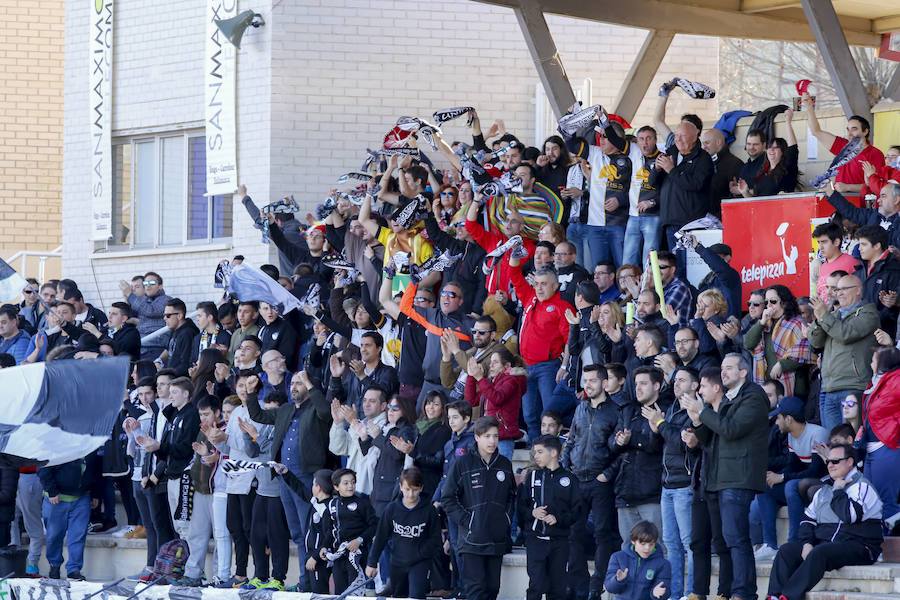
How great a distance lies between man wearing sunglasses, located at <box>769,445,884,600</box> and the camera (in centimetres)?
1120

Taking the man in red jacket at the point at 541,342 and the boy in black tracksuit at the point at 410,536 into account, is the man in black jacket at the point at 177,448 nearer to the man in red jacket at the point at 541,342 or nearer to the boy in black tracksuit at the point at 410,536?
the boy in black tracksuit at the point at 410,536

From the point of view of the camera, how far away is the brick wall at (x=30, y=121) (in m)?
26.0

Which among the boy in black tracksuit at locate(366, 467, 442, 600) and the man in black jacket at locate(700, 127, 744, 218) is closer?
the boy in black tracksuit at locate(366, 467, 442, 600)

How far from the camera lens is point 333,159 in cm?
2105

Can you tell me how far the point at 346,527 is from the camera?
539 inches

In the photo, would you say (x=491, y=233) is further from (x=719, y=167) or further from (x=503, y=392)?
(x=503, y=392)

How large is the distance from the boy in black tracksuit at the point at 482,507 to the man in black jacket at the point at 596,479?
1.83ft

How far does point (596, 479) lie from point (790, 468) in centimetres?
148

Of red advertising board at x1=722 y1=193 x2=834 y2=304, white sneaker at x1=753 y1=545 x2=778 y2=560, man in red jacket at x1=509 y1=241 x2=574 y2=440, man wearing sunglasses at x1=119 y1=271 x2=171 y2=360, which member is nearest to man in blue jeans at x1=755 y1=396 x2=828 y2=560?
white sneaker at x1=753 y1=545 x2=778 y2=560

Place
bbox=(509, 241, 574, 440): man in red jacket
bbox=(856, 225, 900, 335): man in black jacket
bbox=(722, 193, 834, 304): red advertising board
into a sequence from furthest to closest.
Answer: bbox=(722, 193, 834, 304): red advertising board → bbox=(509, 241, 574, 440): man in red jacket → bbox=(856, 225, 900, 335): man in black jacket

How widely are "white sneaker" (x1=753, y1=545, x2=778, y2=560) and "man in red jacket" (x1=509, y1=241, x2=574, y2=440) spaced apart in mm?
2600

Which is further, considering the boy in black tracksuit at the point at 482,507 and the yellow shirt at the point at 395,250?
the yellow shirt at the point at 395,250

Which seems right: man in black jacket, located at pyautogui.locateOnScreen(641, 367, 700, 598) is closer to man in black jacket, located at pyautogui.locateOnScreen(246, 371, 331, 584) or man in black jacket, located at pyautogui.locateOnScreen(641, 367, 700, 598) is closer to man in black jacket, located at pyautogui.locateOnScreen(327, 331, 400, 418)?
man in black jacket, located at pyautogui.locateOnScreen(327, 331, 400, 418)

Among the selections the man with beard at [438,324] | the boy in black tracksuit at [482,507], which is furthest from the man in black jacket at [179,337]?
the boy in black tracksuit at [482,507]
